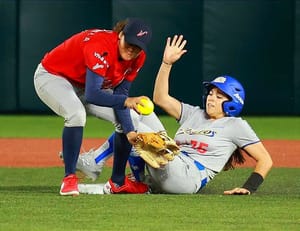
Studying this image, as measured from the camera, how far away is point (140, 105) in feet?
22.6

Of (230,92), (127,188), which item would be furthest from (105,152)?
(230,92)

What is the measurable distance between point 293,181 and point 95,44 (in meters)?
2.44

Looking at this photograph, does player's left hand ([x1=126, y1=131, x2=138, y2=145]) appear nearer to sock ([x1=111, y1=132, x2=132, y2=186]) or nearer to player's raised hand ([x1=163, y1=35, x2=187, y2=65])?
sock ([x1=111, y1=132, x2=132, y2=186])

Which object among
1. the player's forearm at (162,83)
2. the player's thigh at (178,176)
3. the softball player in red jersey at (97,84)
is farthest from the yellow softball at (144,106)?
the player's forearm at (162,83)

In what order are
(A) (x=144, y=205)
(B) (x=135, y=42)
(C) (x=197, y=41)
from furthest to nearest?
(C) (x=197, y=41)
(B) (x=135, y=42)
(A) (x=144, y=205)

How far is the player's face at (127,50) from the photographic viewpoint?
23.4 ft

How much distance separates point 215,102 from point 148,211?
1.46 metres

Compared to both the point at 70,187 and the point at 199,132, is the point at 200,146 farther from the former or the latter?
the point at 70,187

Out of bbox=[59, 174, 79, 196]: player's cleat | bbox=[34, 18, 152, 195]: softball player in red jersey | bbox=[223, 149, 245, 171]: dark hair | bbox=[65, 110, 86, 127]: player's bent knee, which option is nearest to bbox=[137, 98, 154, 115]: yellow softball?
bbox=[34, 18, 152, 195]: softball player in red jersey

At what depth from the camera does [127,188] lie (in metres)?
7.69

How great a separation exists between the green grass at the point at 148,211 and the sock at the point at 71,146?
222mm

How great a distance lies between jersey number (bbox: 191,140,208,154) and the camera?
7.69 metres

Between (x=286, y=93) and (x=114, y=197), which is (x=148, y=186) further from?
(x=286, y=93)

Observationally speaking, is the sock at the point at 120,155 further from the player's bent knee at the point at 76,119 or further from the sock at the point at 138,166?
the player's bent knee at the point at 76,119
